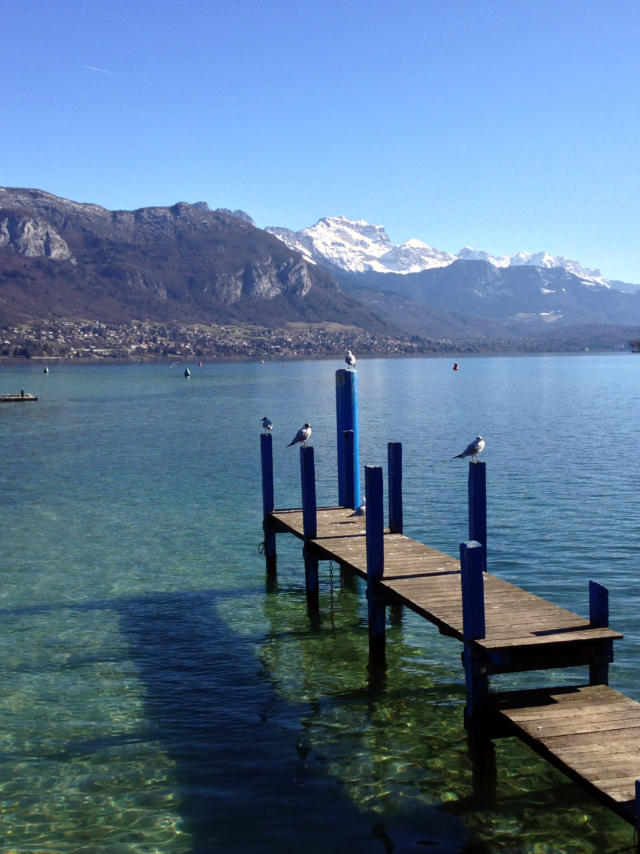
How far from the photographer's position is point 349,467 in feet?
76.1

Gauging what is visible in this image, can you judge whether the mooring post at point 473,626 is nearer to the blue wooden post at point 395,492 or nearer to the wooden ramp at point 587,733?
the wooden ramp at point 587,733

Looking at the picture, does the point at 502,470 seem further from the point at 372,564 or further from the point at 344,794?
the point at 344,794

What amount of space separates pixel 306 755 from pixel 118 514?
20930 mm

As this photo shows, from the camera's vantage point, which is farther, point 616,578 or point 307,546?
point 616,578

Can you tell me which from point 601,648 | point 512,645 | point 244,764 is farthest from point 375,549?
point 601,648

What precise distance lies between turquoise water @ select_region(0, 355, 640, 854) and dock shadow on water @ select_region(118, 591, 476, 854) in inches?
1.6

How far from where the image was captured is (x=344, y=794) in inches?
484

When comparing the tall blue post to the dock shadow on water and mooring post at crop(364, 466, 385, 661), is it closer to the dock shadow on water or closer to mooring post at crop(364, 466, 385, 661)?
the dock shadow on water

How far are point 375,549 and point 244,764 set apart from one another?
4867 millimetres

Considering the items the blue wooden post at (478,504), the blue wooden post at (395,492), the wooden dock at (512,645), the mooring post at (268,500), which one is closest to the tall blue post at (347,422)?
the blue wooden post at (395,492)

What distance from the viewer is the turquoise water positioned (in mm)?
11625

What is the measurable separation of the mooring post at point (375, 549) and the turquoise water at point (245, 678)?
1.04 m

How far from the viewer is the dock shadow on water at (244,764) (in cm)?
1127

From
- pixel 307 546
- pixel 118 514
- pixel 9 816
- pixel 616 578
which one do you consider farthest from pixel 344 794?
pixel 118 514
